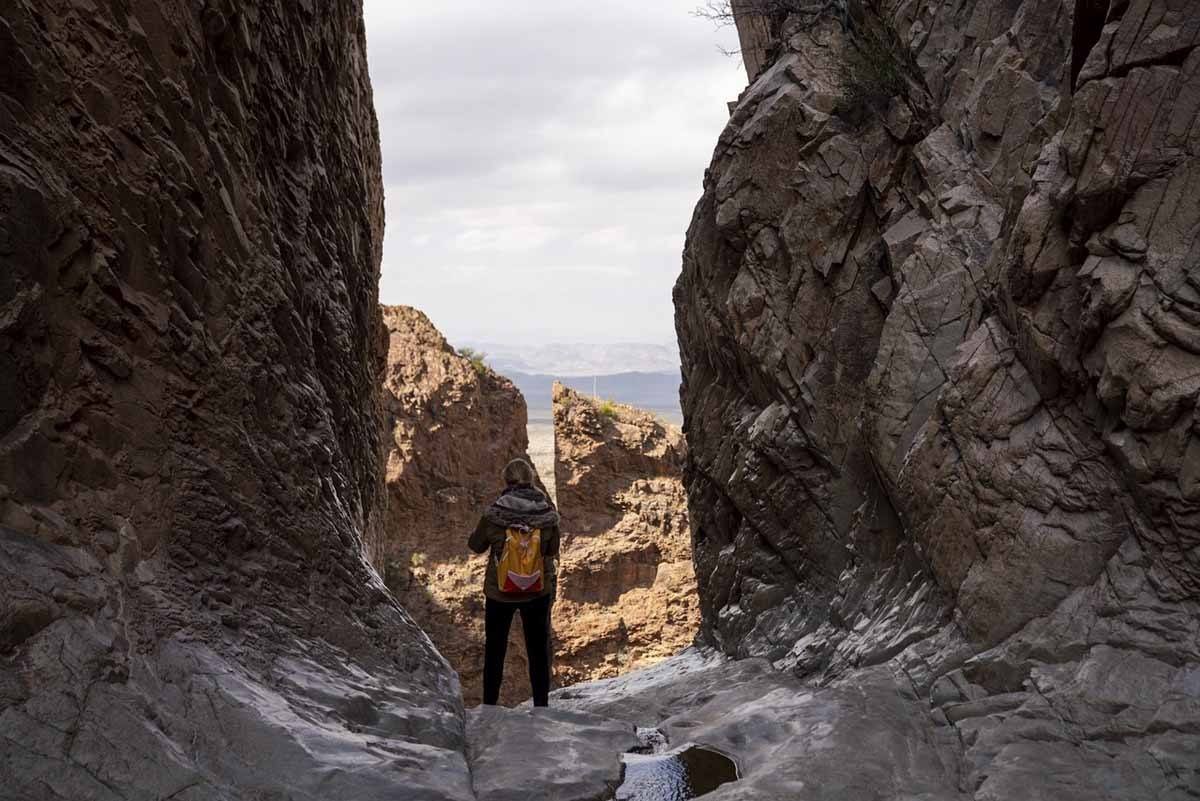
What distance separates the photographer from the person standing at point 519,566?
8.11 meters

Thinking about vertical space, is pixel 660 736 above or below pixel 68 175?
below

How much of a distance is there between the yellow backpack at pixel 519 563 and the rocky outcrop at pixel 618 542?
21.8 m

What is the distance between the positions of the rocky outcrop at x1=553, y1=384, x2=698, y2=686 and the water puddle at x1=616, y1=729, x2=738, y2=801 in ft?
72.7

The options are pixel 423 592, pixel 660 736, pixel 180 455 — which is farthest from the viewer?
pixel 423 592

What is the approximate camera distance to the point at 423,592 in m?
29.2

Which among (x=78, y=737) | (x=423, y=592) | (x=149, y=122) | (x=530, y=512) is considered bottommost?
(x=423, y=592)

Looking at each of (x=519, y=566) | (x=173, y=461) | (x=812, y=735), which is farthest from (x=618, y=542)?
(x=173, y=461)

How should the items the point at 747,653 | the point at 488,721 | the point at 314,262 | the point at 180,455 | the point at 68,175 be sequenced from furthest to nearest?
1. the point at 747,653
2. the point at 314,262
3. the point at 488,721
4. the point at 180,455
5. the point at 68,175

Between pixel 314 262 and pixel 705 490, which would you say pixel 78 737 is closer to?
pixel 314 262

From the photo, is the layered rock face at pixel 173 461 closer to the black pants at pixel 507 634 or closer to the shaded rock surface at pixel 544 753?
the shaded rock surface at pixel 544 753

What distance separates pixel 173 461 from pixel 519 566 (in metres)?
2.89

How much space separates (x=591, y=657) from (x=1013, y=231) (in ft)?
79.1

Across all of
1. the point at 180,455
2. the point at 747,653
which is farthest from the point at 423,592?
the point at 180,455

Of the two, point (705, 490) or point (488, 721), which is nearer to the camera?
→ point (488, 721)
